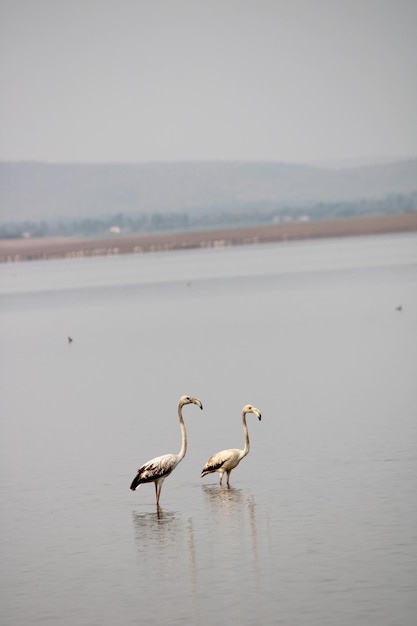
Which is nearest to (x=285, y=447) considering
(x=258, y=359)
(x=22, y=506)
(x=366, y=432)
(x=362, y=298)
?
(x=366, y=432)

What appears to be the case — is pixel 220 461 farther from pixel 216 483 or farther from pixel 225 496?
pixel 225 496

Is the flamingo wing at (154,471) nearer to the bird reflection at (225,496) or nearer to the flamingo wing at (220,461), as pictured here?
the bird reflection at (225,496)

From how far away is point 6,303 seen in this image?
306 feet

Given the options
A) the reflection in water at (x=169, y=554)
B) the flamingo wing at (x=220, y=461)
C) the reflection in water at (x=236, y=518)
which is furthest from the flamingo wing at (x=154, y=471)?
the flamingo wing at (x=220, y=461)

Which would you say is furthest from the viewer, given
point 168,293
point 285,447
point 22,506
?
point 168,293

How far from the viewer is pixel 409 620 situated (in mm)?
13609

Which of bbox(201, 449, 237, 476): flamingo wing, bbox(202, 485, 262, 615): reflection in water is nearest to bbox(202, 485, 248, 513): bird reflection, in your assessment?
bbox(202, 485, 262, 615): reflection in water

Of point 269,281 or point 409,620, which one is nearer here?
point 409,620

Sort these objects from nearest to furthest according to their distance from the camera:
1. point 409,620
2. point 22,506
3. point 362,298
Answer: point 409,620 → point 22,506 → point 362,298

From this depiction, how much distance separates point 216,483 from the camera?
2111cm

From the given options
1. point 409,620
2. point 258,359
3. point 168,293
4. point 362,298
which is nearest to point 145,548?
point 409,620

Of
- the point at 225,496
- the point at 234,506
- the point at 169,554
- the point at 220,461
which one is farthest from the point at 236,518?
the point at 220,461

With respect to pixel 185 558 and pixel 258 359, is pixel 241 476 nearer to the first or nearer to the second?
pixel 185 558

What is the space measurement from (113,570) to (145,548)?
38.6 inches
